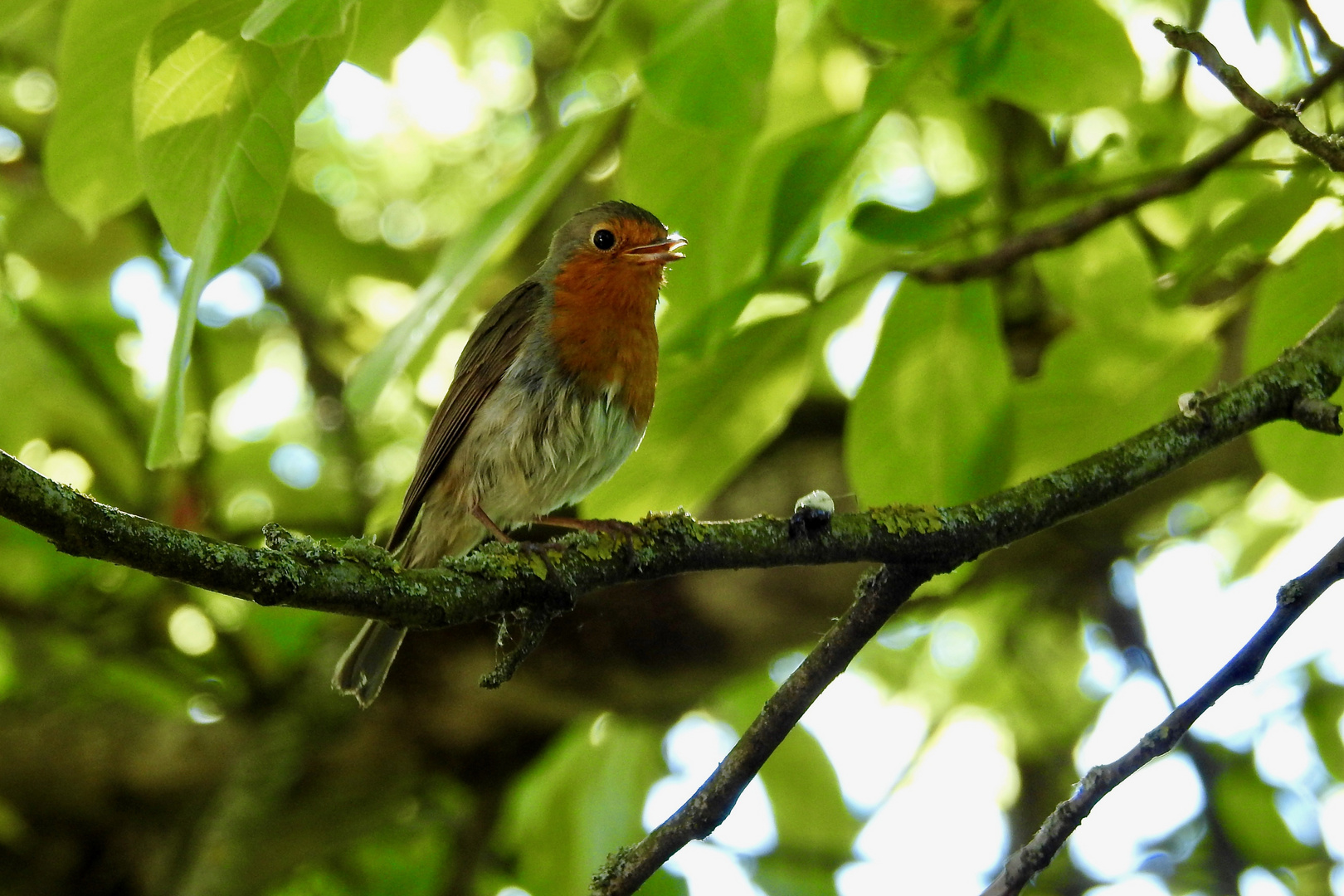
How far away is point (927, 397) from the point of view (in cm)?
261

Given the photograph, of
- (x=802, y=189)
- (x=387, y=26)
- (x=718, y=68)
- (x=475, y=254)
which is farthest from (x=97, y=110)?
(x=802, y=189)

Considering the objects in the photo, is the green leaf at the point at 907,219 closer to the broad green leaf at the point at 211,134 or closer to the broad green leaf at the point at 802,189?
the broad green leaf at the point at 802,189

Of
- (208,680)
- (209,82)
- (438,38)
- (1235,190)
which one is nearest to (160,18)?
(209,82)

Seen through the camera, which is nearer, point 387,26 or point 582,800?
point 387,26

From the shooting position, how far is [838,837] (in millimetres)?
4289

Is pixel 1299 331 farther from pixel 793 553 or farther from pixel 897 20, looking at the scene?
pixel 793 553

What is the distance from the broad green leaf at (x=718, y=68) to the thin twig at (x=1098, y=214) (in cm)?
69

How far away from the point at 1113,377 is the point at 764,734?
1.26m

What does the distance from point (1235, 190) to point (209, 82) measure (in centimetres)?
275

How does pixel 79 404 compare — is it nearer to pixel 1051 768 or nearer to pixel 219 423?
pixel 219 423

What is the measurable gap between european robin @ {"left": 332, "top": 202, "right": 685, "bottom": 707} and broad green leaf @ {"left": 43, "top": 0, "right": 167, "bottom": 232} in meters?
1.28

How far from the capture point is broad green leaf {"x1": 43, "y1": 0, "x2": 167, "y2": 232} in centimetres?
208

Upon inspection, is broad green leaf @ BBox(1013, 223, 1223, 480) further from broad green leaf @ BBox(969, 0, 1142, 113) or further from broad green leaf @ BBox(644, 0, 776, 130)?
broad green leaf @ BBox(644, 0, 776, 130)

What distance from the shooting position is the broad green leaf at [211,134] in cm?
187
